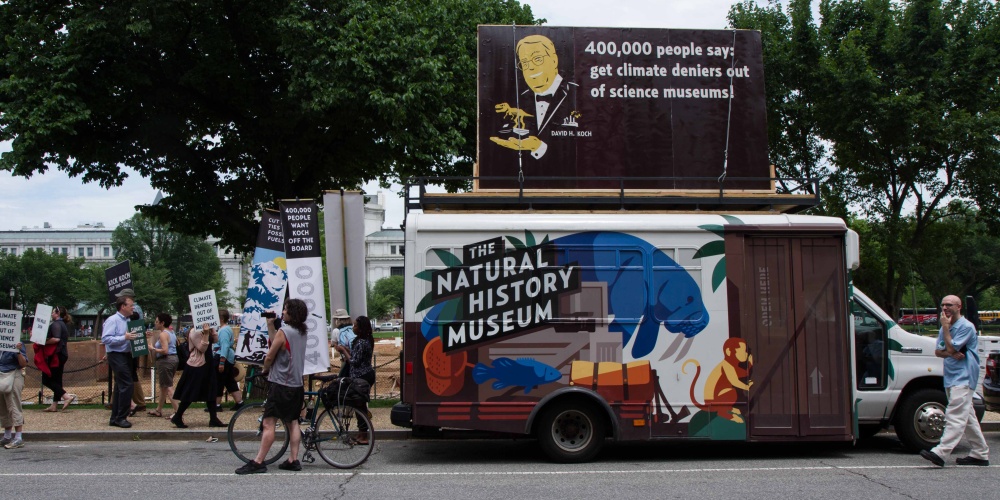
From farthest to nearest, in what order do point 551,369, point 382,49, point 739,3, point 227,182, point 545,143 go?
point 739,3 → point 227,182 → point 382,49 → point 545,143 → point 551,369

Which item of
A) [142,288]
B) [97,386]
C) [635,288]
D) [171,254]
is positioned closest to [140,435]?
[635,288]

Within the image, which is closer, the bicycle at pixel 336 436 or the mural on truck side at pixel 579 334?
the bicycle at pixel 336 436

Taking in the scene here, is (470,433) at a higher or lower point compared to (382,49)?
lower

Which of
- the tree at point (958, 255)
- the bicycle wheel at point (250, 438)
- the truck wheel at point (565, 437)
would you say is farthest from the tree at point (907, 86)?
the bicycle wheel at point (250, 438)

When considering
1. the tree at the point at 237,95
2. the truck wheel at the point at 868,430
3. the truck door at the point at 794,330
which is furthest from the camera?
the tree at the point at 237,95

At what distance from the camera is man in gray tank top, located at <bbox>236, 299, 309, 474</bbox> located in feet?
28.5

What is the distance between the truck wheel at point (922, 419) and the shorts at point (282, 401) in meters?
7.11

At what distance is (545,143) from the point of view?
40.8 ft

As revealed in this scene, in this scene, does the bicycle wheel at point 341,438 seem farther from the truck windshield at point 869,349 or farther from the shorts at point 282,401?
the truck windshield at point 869,349

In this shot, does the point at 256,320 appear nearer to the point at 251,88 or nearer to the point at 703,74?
the point at 251,88

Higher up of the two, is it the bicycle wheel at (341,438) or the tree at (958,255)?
the tree at (958,255)

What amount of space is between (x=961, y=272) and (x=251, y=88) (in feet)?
147

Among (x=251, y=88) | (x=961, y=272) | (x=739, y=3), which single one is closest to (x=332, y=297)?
(x=251, y=88)

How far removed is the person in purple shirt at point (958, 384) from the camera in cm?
891
